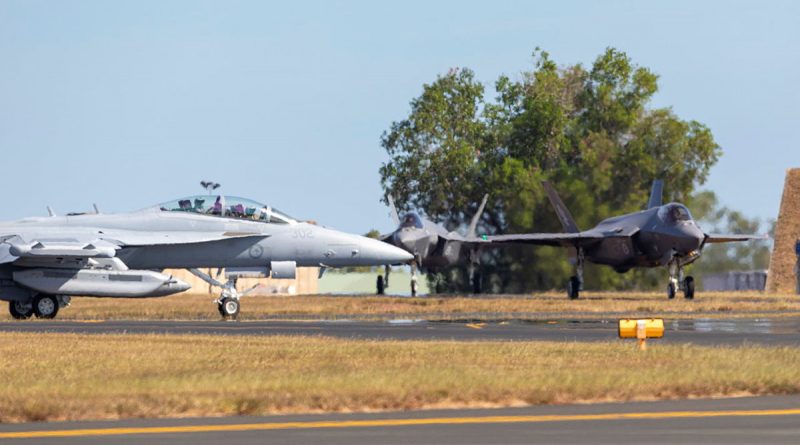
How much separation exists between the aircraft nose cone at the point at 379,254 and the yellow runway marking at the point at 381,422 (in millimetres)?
21975

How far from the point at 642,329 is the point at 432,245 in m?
44.4

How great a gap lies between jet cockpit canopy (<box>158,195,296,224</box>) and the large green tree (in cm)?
3358

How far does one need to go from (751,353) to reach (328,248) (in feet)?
54.2

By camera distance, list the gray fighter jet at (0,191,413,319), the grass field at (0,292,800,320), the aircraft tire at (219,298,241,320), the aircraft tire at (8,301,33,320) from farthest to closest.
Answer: the grass field at (0,292,800,320), the aircraft tire at (8,301,33,320), the aircraft tire at (219,298,241,320), the gray fighter jet at (0,191,413,319)

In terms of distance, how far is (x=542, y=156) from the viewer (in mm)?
79500

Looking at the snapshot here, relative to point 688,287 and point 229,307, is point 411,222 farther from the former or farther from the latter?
point 229,307

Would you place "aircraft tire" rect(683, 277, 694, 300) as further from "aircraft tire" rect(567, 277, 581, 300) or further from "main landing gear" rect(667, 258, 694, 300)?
"aircraft tire" rect(567, 277, 581, 300)

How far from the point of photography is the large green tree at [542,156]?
224ft

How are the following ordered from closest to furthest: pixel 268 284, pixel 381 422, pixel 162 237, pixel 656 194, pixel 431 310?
pixel 381 422
pixel 162 237
pixel 431 310
pixel 656 194
pixel 268 284

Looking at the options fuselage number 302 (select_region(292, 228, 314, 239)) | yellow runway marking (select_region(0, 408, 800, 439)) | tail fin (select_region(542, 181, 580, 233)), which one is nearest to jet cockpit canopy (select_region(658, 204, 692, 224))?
tail fin (select_region(542, 181, 580, 233))

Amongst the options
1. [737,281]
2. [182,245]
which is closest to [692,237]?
[182,245]

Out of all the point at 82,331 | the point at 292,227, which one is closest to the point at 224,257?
the point at 292,227

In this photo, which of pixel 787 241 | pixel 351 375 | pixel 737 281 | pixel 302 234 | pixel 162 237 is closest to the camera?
pixel 351 375

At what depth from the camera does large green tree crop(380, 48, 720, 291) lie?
68.1 m
